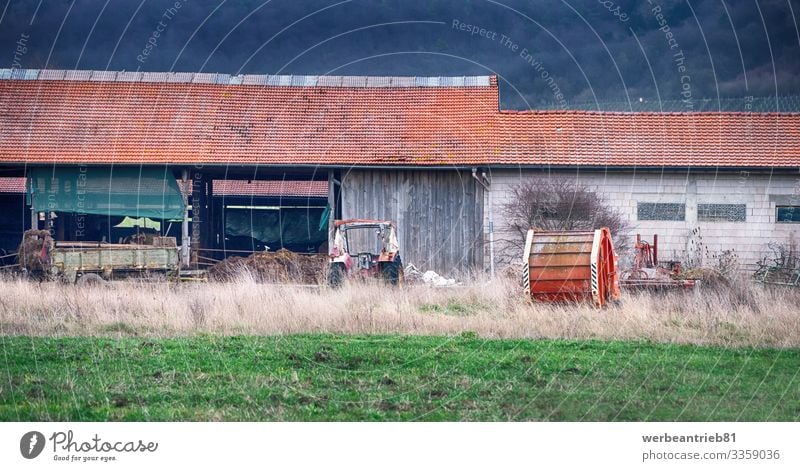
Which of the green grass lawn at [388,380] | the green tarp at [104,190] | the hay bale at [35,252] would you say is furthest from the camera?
the green tarp at [104,190]

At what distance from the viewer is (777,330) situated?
12.2 metres

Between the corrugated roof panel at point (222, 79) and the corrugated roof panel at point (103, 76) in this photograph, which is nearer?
the corrugated roof panel at point (103, 76)

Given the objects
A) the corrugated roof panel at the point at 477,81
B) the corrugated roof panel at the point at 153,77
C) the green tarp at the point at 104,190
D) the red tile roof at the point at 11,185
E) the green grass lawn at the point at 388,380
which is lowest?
the green grass lawn at the point at 388,380

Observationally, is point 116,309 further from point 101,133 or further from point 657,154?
point 657,154

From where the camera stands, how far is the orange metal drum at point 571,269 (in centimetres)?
1482

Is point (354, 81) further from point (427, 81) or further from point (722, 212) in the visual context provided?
point (722, 212)

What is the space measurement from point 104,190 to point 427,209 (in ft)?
31.1

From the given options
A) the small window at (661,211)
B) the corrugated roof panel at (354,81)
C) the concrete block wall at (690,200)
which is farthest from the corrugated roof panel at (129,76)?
the small window at (661,211)

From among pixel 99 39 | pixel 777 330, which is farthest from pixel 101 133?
pixel 777 330

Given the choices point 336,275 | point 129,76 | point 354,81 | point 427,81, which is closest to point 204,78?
point 129,76

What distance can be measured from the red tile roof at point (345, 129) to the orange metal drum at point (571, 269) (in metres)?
8.96

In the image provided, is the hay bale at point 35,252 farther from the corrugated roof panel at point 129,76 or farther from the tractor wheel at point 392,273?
A: the corrugated roof panel at point 129,76

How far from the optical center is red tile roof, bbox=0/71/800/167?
24688mm

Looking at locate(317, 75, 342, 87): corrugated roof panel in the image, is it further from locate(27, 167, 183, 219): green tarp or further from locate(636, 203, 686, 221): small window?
locate(636, 203, 686, 221): small window
